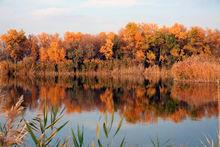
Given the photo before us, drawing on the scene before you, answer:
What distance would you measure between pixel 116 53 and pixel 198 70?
56.5 feet

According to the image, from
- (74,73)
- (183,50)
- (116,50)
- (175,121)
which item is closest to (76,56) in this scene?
(74,73)

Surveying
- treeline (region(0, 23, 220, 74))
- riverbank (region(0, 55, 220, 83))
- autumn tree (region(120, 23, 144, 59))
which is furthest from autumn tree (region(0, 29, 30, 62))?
autumn tree (region(120, 23, 144, 59))

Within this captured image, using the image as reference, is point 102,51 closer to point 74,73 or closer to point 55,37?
point 74,73

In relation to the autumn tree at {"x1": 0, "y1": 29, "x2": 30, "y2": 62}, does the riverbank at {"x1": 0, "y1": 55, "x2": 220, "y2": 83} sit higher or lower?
lower

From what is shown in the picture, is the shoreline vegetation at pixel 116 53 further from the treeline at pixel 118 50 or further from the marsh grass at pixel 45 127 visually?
the marsh grass at pixel 45 127

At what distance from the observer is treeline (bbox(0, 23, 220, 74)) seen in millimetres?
34188

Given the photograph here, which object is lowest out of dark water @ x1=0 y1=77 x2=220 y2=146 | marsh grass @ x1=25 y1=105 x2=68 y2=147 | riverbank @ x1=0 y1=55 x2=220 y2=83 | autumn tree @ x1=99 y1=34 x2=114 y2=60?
dark water @ x1=0 y1=77 x2=220 y2=146

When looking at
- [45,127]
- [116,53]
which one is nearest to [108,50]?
[116,53]

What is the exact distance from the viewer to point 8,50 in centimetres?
3966

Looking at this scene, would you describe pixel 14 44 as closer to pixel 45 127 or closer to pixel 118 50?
pixel 118 50

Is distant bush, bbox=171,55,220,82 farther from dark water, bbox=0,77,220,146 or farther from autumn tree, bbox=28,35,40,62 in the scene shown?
autumn tree, bbox=28,35,40,62

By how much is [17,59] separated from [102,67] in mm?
12228

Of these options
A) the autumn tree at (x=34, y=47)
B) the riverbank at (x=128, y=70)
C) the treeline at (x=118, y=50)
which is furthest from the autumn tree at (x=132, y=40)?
the autumn tree at (x=34, y=47)

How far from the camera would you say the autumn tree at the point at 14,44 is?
3959 centimetres
